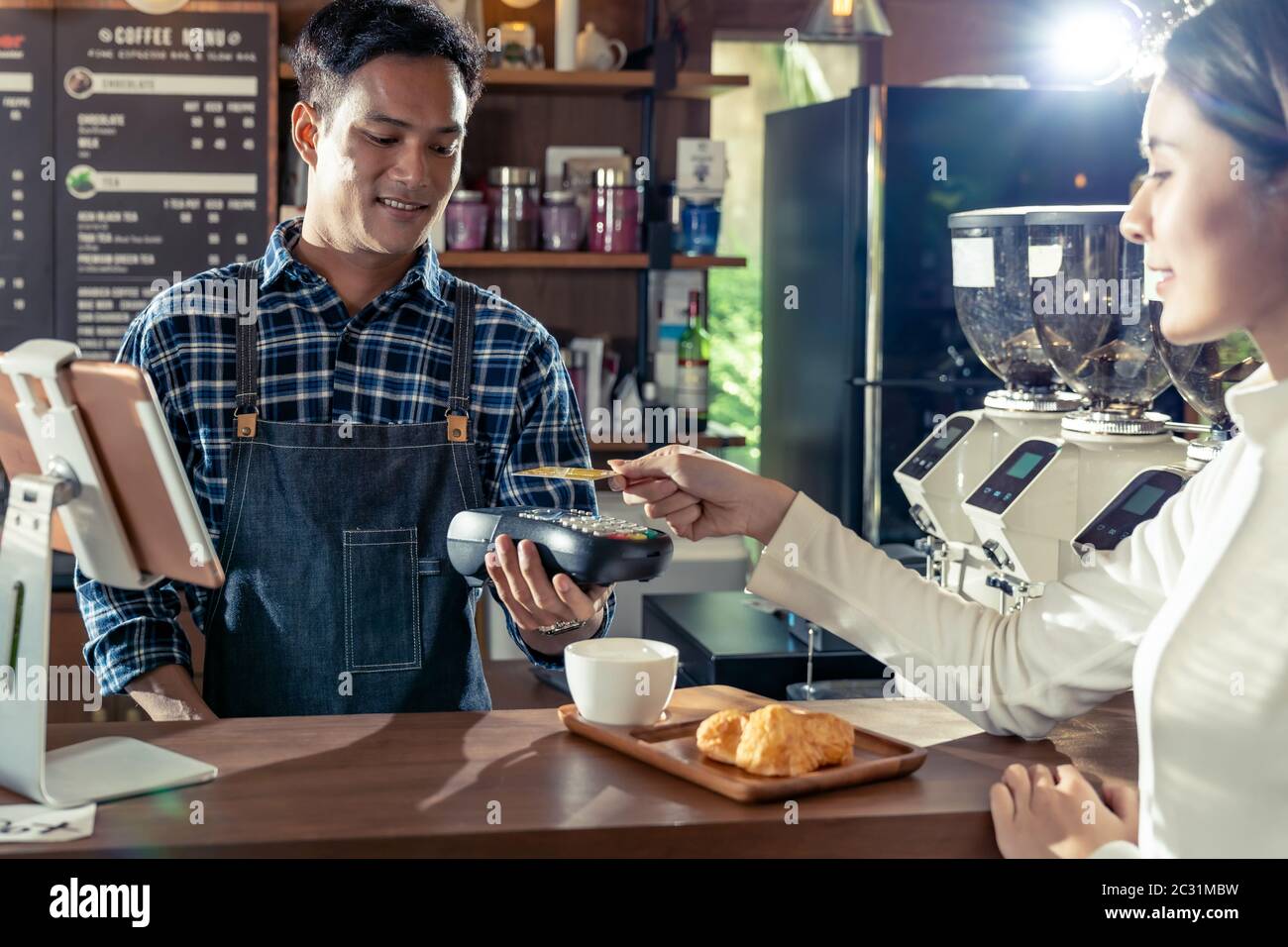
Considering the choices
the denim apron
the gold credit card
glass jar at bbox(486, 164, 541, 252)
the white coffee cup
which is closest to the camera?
the white coffee cup

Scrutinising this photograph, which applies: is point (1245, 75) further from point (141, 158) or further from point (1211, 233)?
point (141, 158)

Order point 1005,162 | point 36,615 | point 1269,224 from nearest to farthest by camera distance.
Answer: point 1269,224
point 36,615
point 1005,162

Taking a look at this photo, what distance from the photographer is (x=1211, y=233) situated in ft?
3.89

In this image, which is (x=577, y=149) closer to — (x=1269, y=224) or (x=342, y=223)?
(x=342, y=223)

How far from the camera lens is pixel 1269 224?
117 cm

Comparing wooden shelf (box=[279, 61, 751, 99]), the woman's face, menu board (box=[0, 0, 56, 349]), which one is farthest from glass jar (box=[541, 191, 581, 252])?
the woman's face

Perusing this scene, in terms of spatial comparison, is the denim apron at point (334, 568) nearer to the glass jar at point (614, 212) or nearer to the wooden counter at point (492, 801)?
the wooden counter at point (492, 801)

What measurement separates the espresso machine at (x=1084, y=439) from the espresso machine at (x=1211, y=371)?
49mm

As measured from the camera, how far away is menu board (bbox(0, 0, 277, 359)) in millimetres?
3588

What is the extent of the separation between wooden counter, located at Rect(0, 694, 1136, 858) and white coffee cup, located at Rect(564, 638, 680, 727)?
0.04 meters

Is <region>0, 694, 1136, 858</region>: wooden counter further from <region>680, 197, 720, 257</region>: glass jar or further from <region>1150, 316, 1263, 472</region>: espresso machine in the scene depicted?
<region>680, 197, 720, 257</region>: glass jar
